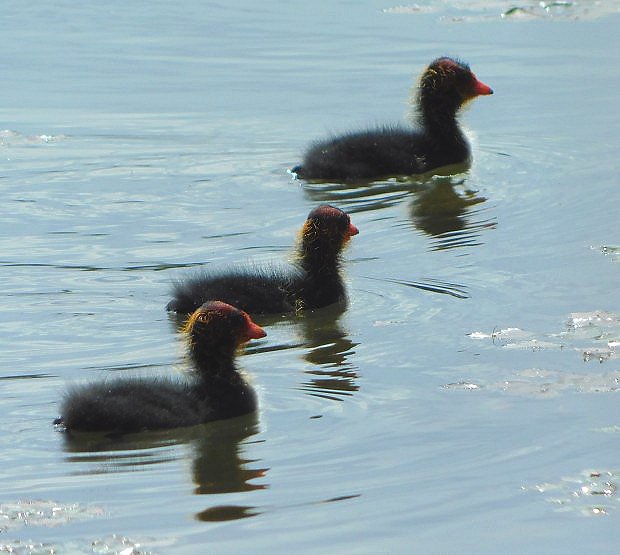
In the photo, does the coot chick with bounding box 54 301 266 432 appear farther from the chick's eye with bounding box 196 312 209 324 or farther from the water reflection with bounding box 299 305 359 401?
the water reflection with bounding box 299 305 359 401

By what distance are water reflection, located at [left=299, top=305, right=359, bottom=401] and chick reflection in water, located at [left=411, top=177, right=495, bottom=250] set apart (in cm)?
189

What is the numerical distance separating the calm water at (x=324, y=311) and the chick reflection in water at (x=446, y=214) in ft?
0.12

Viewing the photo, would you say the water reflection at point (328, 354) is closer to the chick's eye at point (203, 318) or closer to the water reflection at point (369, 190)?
the chick's eye at point (203, 318)

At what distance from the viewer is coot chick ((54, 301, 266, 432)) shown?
8586 mm

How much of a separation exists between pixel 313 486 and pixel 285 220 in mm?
6035

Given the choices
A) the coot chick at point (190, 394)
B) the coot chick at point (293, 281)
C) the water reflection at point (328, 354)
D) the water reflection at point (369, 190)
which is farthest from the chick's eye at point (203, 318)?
the water reflection at point (369, 190)

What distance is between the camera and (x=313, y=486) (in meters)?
7.82

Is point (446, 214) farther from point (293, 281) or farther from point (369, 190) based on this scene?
point (293, 281)

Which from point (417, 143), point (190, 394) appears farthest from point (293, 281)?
point (417, 143)

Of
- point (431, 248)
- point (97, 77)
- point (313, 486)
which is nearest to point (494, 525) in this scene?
point (313, 486)

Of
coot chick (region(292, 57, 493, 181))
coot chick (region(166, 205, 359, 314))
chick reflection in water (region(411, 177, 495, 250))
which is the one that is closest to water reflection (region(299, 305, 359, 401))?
coot chick (region(166, 205, 359, 314))

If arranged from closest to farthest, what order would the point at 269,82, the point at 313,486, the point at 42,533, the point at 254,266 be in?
the point at 42,533, the point at 313,486, the point at 254,266, the point at 269,82

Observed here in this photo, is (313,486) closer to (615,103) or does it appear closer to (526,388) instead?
(526,388)

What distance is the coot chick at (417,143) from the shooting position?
49.8 ft
